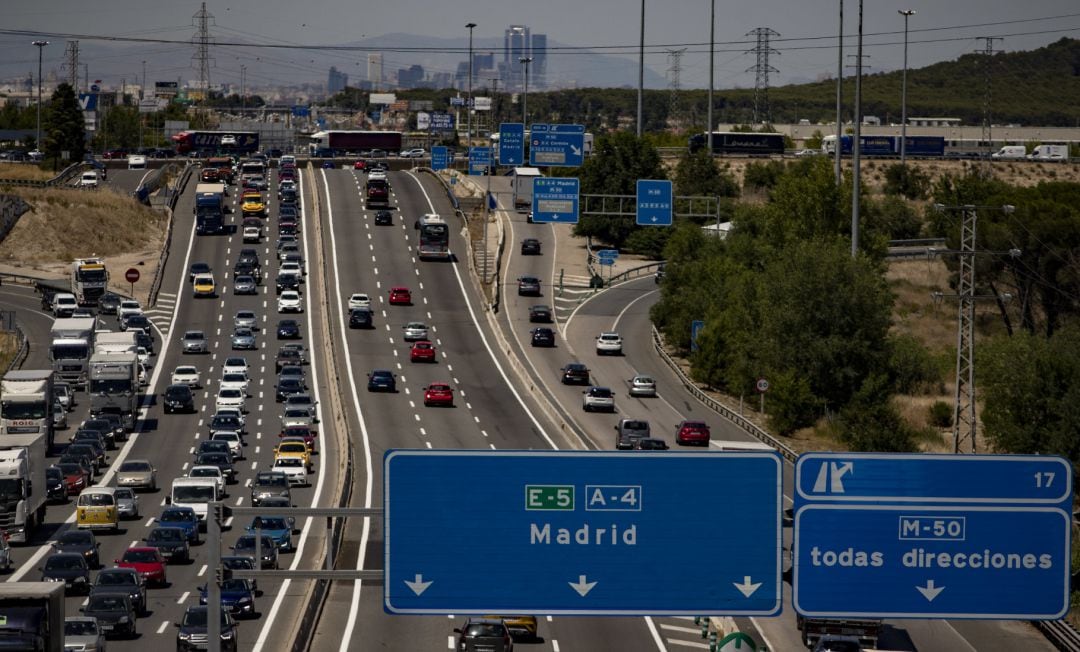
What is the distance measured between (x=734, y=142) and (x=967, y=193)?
185ft

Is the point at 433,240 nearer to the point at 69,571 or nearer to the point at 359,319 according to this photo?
the point at 359,319

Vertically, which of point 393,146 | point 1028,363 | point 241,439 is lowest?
point 241,439

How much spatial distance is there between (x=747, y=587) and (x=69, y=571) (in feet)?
84.9

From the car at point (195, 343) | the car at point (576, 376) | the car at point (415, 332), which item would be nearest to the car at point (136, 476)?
the car at point (576, 376)

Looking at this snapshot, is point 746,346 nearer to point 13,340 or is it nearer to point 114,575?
point 13,340

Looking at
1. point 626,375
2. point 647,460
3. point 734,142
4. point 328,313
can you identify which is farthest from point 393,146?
point 647,460

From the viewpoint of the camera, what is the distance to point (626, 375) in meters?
81.0

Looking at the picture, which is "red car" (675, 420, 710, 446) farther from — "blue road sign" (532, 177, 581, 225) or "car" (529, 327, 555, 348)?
"car" (529, 327, 555, 348)

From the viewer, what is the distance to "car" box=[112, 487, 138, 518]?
162 ft

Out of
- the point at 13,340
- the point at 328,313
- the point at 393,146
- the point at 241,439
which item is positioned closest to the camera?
the point at 241,439

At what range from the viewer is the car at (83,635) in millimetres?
29891

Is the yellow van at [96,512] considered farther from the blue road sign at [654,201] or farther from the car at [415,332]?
the blue road sign at [654,201]

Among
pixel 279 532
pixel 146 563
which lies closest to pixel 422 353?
pixel 279 532

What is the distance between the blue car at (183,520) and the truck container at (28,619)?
24.4 metres
